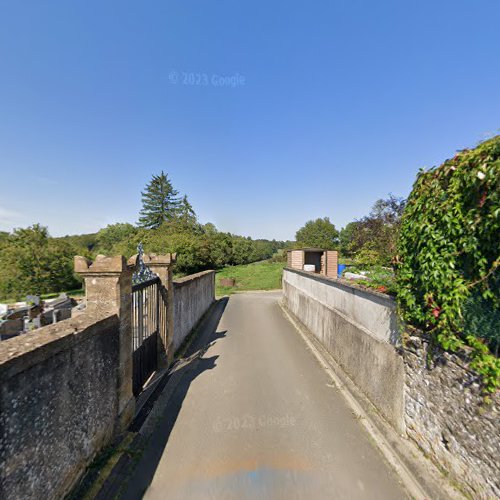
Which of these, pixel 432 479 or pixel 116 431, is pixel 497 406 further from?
pixel 116 431

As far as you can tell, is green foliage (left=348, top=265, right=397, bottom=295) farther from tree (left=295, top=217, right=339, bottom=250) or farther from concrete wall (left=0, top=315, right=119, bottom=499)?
tree (left=295, top=217, right=339, bottom=250)

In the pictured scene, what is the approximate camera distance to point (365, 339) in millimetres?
4910

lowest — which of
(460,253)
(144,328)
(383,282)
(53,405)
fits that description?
(144,328)

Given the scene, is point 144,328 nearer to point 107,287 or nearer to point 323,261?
point 107,287

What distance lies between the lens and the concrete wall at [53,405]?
1.91 meters

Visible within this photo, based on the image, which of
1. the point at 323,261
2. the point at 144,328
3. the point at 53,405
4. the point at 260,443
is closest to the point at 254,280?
the point at 323,261

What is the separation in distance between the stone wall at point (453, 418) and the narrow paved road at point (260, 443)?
2.31ft

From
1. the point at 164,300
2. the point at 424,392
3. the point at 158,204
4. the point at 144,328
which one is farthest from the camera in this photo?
the point at 158,204

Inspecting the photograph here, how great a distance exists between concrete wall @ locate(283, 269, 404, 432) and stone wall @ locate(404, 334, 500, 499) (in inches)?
12.1

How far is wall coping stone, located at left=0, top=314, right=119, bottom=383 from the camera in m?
1.88

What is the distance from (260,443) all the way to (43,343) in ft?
11.1

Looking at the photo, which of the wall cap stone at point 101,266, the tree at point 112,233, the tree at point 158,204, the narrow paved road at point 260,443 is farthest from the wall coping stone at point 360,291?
the tree at point 112,233

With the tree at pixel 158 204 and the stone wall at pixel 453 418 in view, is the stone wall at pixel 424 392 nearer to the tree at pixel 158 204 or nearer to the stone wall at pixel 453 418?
the stone wall at pixel 453 418

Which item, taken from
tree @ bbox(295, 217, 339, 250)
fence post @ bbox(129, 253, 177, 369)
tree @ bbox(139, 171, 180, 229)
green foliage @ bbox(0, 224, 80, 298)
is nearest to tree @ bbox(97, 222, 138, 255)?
tree @ bbox(139, 171, 180, 229)
